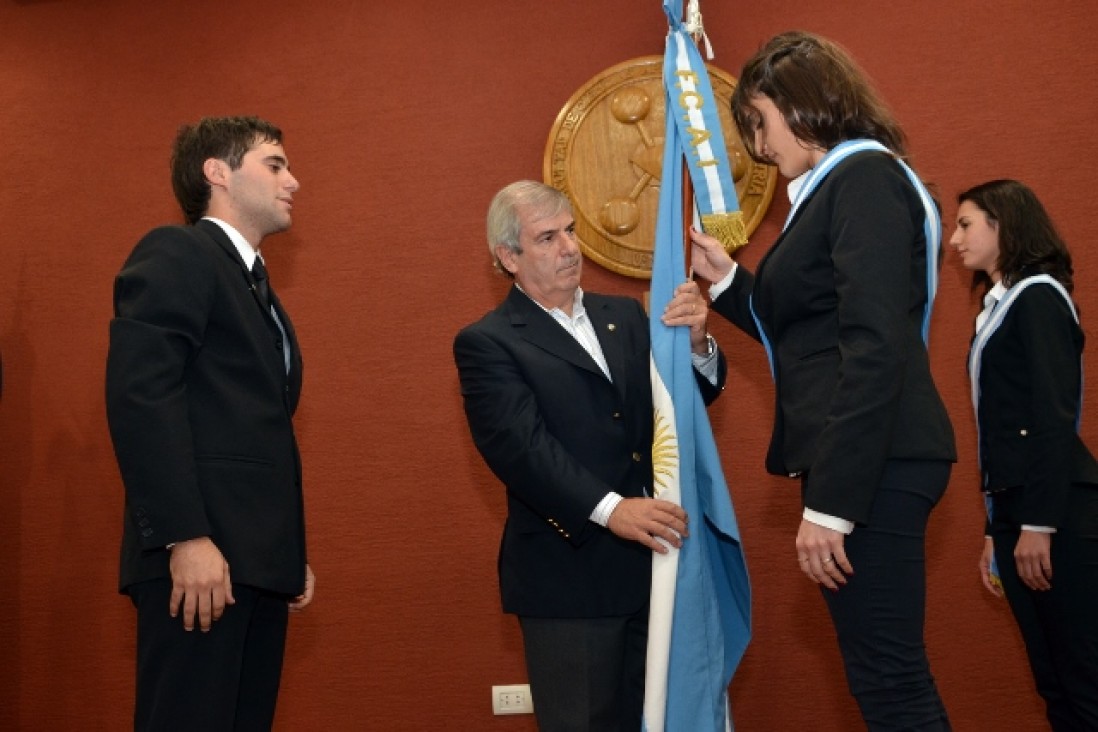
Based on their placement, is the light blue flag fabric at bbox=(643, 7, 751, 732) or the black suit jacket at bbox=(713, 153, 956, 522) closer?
the black suit jacket at bbox=(713, 153, 956, 522)

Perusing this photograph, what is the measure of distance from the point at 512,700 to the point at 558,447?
1.55 metres

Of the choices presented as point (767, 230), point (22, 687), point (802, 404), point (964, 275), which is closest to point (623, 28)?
point (767, 230)

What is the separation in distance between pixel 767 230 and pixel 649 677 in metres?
1.80

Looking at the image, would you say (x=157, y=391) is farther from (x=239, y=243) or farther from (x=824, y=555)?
(x=824, y=555)

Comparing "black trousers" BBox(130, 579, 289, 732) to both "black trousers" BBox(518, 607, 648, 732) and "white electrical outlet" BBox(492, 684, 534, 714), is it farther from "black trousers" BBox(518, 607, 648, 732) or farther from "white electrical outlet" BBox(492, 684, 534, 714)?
"white electrical outlet" BBox(492, 684, 534, 714)

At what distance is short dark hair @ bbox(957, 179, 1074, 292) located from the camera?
276 cm

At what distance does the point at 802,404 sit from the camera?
1.91 metres

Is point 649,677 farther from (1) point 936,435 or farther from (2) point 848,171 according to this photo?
(2) point 848,171

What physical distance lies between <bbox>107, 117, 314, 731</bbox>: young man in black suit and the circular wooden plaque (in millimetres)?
1539

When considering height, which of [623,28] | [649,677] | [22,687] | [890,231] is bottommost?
[22,687]

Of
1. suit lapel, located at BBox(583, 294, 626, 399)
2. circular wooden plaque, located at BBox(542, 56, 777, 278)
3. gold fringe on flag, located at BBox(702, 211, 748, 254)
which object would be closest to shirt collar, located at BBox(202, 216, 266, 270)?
suit lapel, located at BBox(583, 294, 626, 399)

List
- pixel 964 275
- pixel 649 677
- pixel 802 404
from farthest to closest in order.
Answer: pixel 964 275 → pixel 649 677 → pixel 802 404

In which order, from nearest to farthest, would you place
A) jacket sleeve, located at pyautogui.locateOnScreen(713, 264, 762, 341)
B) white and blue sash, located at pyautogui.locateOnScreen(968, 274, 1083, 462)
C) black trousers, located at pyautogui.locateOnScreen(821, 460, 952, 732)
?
black trousers, located at pyautogui.locateOnScreen(821, 460, 952, 732), jacket sleeve, located at pyautogui.locateOnScreen(713, 264, 762, 341), white and blue sash, located at pyautogui.locateOnScreen(968, 274, 1083, 462)

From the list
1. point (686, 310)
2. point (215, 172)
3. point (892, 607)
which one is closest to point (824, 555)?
point (892, 607)
